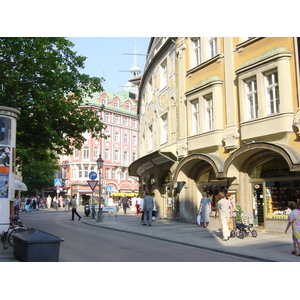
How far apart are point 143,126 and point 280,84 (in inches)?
817

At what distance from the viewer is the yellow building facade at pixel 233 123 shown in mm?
15656

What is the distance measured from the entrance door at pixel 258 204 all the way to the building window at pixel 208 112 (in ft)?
13.7

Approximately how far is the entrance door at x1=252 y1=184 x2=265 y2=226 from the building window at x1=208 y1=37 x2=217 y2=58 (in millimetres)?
7347

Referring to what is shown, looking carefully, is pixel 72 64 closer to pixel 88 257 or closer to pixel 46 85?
pixel 46 85

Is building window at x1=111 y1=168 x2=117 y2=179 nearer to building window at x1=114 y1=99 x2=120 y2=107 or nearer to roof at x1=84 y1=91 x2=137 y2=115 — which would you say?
roof at x1=84 y1=91 x2=137 y2=115

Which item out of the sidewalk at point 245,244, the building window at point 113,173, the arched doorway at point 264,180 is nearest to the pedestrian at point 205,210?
the arched doorway at point 264,180

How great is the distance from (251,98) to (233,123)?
141cm

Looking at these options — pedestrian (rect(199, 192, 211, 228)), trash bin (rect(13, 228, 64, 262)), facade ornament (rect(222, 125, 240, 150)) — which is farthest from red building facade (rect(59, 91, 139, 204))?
trash bin (rect(13, 228, 64, 262))

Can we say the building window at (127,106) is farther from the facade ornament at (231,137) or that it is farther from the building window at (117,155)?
the facade ornament at (231,137)

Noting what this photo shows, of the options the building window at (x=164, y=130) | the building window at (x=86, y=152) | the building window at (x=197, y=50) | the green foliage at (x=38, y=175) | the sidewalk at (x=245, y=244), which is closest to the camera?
Answer: the sidewalk at (x=245, y=244)

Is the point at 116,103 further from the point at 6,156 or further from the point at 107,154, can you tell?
the point at 6,156

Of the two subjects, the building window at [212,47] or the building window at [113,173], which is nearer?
the building window at [212,47]

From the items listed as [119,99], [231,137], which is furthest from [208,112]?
[119,99]
